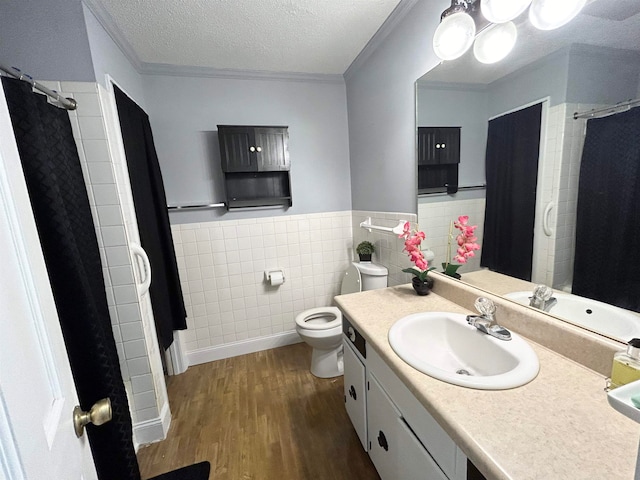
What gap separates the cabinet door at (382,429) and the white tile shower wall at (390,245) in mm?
785

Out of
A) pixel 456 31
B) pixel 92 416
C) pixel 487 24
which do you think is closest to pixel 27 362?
pixel 92 416

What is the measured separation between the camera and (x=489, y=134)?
1093 millimetres

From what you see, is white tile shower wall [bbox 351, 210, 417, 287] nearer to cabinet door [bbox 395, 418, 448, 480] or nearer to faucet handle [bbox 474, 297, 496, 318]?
faucet handle [bbox 474, 297, 496, 318]

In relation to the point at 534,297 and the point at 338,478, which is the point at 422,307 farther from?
the point at 338,478

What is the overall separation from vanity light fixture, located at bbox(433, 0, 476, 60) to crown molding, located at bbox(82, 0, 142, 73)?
1.57 m

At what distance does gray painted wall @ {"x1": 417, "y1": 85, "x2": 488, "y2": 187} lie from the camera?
1126mm

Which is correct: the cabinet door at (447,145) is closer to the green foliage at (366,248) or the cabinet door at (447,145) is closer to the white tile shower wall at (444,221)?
the white tile shower wall at (444,221)

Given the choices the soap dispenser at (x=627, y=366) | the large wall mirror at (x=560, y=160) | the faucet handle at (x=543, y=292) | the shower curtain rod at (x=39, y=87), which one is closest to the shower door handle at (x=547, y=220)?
the large wall mirror at (x=560, y=160)

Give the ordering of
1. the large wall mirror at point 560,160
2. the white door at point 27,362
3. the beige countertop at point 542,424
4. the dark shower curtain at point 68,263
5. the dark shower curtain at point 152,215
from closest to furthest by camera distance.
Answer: the white door at point 27,362 < the beige countertop at point 542,424 < the large wall mirror at point 560,160 < the dark shower curtain at point 68,263 < the dark shower curtain at point 152,215

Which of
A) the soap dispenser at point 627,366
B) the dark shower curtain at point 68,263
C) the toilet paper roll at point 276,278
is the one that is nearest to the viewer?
the soap dispenser at point 627,366

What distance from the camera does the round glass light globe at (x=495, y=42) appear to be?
974 mm

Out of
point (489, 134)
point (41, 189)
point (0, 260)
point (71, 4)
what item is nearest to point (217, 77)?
point (71, 4)

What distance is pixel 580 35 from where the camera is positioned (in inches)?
31.2

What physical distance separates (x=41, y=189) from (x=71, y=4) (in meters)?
0.95
